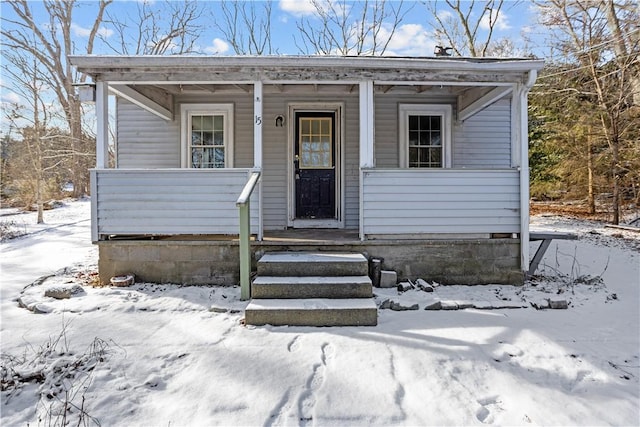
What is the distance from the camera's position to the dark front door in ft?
20.6

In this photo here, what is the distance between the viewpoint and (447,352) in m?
2.76

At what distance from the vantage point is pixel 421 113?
6.31m

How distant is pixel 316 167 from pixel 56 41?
1801 centimetres

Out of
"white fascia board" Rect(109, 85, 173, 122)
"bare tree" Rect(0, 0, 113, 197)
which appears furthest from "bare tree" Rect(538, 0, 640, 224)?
"bare tree" Rect(0, 0, 113, 197)

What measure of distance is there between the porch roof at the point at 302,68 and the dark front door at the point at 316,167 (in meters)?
1.78

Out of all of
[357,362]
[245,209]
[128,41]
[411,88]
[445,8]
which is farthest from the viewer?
[128,41]

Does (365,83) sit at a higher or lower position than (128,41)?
lower

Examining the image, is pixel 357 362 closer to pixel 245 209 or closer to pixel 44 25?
pixel 245 209

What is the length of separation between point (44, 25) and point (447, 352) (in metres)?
21.9

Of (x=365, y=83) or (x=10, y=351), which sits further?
(x=365, y=83)

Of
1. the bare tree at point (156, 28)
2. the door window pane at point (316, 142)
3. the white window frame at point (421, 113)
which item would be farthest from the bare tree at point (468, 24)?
the door window pane at point (316, 142)

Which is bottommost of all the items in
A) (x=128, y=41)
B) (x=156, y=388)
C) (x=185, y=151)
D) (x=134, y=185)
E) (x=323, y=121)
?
(x=156, y=388)

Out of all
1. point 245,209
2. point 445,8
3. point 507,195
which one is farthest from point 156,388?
point 445,8

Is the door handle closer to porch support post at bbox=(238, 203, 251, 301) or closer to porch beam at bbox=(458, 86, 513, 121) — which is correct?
porch support post at bbox=(238, 203, 251, 301)
